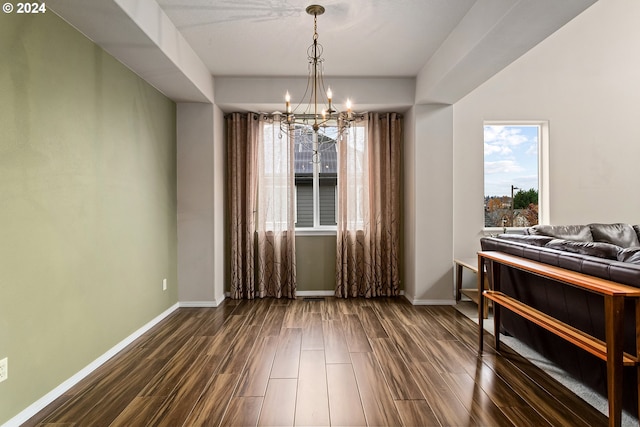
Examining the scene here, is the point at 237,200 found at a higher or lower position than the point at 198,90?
lower

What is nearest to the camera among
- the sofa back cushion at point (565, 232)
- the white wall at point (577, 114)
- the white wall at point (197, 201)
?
the sofa back cushion at point (565, 232)

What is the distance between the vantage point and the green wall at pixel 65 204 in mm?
1945

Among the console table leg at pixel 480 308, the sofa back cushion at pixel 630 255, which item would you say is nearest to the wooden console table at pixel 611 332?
the sofa back cushion at pixel 630 255

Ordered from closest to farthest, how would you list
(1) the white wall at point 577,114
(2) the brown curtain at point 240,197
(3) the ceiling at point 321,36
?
(3) the ceiling at point 321,36, (2) the brown curtain at point 240,197, (1) the white wall at point 577,114

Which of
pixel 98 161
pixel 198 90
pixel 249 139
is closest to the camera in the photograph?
pixel 98 161

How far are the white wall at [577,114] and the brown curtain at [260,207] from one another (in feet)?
7.46

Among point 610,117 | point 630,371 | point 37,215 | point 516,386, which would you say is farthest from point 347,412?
point 610,117

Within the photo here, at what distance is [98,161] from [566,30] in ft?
19.3

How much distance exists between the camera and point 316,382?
95.3 inches

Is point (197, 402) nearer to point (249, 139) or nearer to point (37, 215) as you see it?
point (37, 215)

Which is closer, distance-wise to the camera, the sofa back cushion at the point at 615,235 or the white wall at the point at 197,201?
the sofa back cushion at the point at 615,235

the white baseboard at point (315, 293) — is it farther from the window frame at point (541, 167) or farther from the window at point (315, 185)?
the window frame at point (541, 167)

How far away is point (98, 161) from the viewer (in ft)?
9.00

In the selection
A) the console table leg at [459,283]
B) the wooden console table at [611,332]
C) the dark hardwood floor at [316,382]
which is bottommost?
the dark hardwood floor at [316,382]
